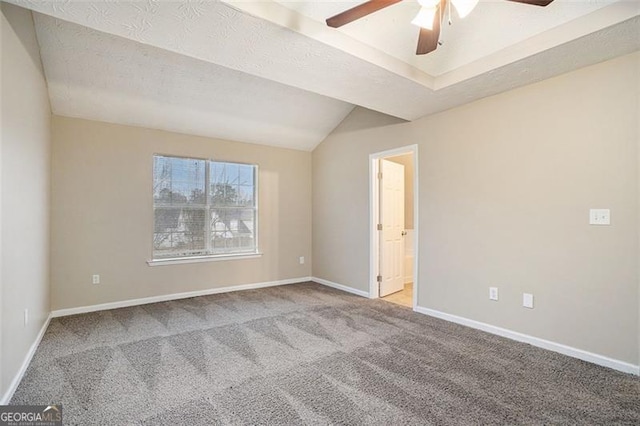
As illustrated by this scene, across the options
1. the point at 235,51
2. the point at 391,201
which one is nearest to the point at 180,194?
the point at 235,51

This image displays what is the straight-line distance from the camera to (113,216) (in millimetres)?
3965

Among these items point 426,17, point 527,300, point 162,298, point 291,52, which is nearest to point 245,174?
point 162,298

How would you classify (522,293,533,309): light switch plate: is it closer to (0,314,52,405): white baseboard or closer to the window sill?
the window sill

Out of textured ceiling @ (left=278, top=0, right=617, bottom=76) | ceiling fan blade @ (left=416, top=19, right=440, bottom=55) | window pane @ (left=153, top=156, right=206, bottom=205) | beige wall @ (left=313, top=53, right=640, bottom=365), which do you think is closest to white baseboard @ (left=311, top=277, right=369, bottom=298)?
beige wall @ (left=313, top=53, right=640, bottom=365)

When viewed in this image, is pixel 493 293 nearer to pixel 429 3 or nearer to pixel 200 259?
pixel 429 3

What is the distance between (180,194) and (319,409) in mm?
3563

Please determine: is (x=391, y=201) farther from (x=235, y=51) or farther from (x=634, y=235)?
(x=235, y=51)

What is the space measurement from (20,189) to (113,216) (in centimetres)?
180

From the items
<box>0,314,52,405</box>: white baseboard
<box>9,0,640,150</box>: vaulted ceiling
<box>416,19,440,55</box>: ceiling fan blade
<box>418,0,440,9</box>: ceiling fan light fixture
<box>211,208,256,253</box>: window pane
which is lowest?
<box>0,314,52,405</box>: white baseboard

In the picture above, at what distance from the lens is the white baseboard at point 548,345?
2.36 metres

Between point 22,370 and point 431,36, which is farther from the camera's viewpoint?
point 22,370

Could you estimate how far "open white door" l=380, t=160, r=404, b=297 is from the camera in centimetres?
453

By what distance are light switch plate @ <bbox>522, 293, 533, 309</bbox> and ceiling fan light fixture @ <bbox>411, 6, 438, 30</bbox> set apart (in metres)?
2.47

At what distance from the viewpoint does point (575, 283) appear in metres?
2.60
